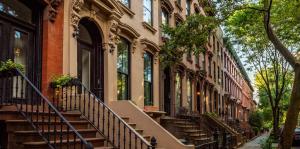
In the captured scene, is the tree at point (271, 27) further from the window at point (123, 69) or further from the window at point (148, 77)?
the window at point (123, 69)

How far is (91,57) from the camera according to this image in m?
14.1

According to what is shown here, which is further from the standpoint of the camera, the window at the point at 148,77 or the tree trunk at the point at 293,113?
the window at the point at 148,77

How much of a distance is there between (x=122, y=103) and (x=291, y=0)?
9496 millimetres

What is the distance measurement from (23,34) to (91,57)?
3.70 m

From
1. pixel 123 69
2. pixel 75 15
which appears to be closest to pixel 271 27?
pixel 123 69

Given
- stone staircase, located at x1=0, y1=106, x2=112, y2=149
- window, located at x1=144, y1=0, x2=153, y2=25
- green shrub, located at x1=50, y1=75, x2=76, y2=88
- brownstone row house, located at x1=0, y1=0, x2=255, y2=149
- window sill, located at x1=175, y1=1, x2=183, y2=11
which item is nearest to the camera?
stone staircase, located at x1=0, y1=106, x2=112, y2=149

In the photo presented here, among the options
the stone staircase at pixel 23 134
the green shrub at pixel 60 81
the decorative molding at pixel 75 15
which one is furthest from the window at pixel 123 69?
the stone staircase at pixel 23 134

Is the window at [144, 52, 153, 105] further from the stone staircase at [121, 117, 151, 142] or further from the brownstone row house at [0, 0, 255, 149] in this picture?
the stone staircase at [121, 117, 151, 142]

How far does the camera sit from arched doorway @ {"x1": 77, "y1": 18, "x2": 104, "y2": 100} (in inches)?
540

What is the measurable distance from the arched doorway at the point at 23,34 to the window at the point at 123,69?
5.09m

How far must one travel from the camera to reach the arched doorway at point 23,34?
32.8ft

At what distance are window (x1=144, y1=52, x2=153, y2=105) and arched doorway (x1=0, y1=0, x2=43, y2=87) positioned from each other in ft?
27.0

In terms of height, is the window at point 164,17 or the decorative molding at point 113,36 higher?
the window at point 164,17

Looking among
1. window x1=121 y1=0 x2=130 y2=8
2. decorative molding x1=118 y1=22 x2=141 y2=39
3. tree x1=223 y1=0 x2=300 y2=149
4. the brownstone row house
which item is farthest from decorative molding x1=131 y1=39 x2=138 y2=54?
tree x1=223 y1=0 x2=300 y2=149
